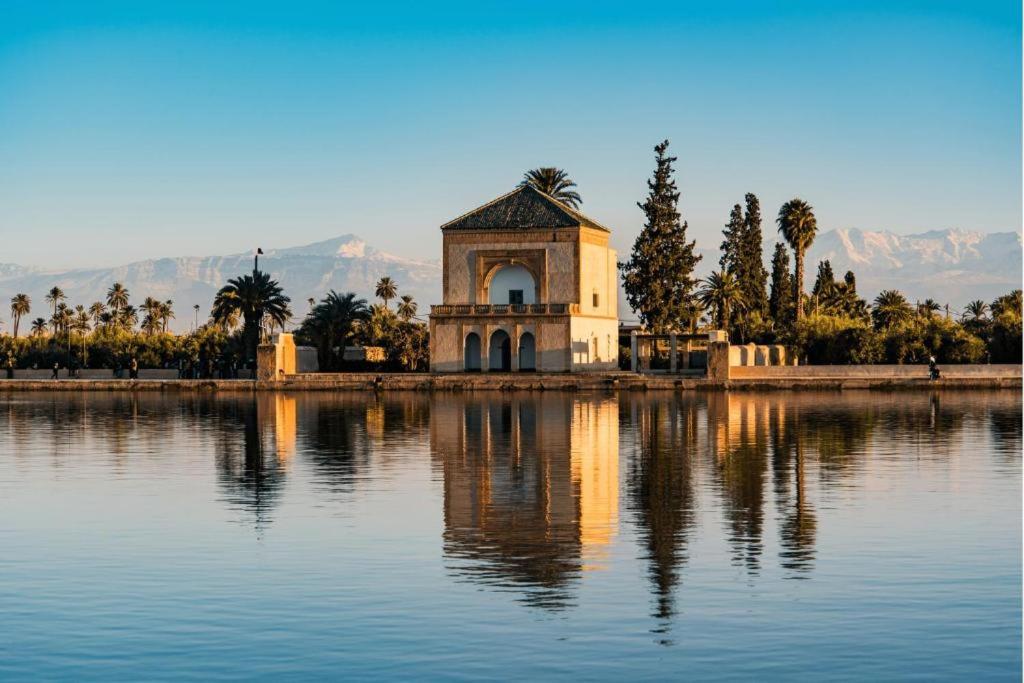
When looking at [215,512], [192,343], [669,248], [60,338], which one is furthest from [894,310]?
[215,512]

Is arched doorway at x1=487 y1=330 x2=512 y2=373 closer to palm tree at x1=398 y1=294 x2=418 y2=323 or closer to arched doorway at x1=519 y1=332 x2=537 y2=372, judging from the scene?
arched doorway at x1=519 y1=332 x2=537 y2=372

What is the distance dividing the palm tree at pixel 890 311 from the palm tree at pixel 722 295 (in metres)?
9.41

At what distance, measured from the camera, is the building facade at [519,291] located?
217 ft

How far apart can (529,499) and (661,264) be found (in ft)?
181

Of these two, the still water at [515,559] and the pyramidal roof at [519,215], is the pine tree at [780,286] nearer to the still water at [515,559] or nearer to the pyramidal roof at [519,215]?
the pyramidal roof at [519,215]

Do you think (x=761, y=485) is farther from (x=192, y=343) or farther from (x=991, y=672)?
(x=192, y=343)

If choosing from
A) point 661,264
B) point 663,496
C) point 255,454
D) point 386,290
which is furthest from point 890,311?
point 663,496

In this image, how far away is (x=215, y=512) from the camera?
19406 millimetres

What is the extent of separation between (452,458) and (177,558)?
464 inches

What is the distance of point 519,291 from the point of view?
68.5m

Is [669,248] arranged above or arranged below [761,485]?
above

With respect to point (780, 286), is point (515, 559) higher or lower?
lower

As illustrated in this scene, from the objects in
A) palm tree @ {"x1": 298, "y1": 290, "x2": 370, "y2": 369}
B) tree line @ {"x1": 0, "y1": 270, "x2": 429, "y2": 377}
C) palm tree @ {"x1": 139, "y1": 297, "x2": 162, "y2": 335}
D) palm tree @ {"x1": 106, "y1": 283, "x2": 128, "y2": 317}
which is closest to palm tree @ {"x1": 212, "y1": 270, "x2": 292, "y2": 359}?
tree line @ {"x1": 0, "y1": 270, "x2": 429, "y2": 377}

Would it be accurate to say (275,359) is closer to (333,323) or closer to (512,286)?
(333,323)
